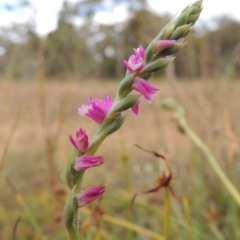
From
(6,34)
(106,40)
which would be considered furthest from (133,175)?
(106,40)

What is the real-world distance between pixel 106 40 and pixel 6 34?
58.8 inches

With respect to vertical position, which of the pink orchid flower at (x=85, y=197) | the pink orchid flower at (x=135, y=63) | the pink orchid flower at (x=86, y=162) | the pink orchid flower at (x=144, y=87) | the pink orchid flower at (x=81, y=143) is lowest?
the pink orchid flower at (x=85, y=197)

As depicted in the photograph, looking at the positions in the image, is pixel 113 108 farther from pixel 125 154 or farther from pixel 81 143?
pixel 125 154

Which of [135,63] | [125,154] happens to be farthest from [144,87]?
[125,154]

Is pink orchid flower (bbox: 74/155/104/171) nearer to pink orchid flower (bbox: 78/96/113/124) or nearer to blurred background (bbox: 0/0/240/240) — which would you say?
pink orchid flower (bbox: 78/96/113/124)

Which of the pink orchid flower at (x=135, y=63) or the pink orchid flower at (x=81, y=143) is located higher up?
the pink orchid flower at (x=135, y=63)

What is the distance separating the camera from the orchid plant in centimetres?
26

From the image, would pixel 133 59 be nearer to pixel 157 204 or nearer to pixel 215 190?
pixel 215 190

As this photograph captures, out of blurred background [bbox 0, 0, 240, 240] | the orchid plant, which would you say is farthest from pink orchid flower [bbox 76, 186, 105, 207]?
blurred background [bbox 0, 0, 240, 240]

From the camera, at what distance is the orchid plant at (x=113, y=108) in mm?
257

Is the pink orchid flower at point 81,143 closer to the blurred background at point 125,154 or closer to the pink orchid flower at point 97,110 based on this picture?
the pink orchid flower at point 97,110

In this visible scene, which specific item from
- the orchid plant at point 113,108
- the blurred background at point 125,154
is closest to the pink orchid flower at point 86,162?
the orchid plant at point 113,108

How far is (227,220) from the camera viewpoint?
1229mm

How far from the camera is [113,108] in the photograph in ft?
0.88
